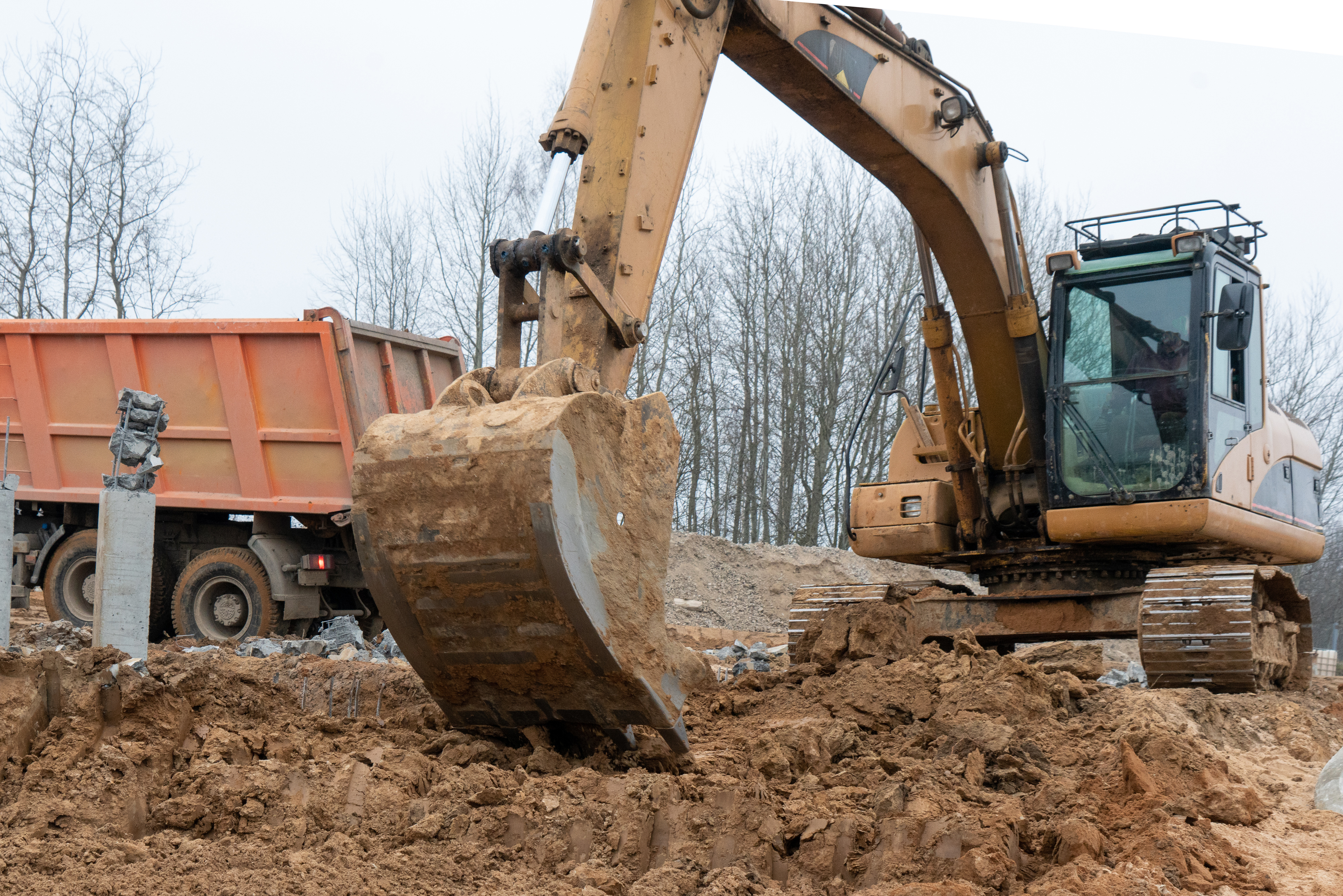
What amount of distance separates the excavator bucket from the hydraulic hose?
164cm

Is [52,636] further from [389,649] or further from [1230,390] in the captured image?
[1230,390]

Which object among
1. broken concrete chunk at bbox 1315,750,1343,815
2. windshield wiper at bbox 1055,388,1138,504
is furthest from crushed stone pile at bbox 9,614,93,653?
broken concrete chunk at bbox 1315,750,1343,815

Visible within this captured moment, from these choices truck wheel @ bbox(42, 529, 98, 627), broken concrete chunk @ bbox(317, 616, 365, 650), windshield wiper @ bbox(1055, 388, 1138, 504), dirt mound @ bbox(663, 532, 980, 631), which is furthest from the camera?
dirt mound @ bbox(663, 532, 980, 631)

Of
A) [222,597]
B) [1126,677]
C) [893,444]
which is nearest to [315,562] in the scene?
[222,597]

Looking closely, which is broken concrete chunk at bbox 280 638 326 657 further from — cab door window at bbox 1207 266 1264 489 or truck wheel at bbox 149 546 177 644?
cab door window at bbox 1207 266 1264 489

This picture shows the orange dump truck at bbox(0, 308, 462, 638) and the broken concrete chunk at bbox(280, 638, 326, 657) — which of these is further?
the orange dump truck at bbox(0, 308, 462, 638)

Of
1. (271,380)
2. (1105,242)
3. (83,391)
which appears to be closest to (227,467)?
(271,380)

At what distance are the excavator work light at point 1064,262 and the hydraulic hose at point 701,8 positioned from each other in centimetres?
318

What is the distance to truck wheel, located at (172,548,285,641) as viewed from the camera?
982 centimetres

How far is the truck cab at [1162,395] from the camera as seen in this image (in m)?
6.70

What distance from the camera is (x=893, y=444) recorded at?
8.69 meters

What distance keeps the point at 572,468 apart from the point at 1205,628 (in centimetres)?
420

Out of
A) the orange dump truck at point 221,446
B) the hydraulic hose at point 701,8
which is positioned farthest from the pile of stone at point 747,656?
the hydraulic hose at point 701,8

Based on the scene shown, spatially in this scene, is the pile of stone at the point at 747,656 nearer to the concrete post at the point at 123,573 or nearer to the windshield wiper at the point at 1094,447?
the windshield wiper at the point at 1094,447
